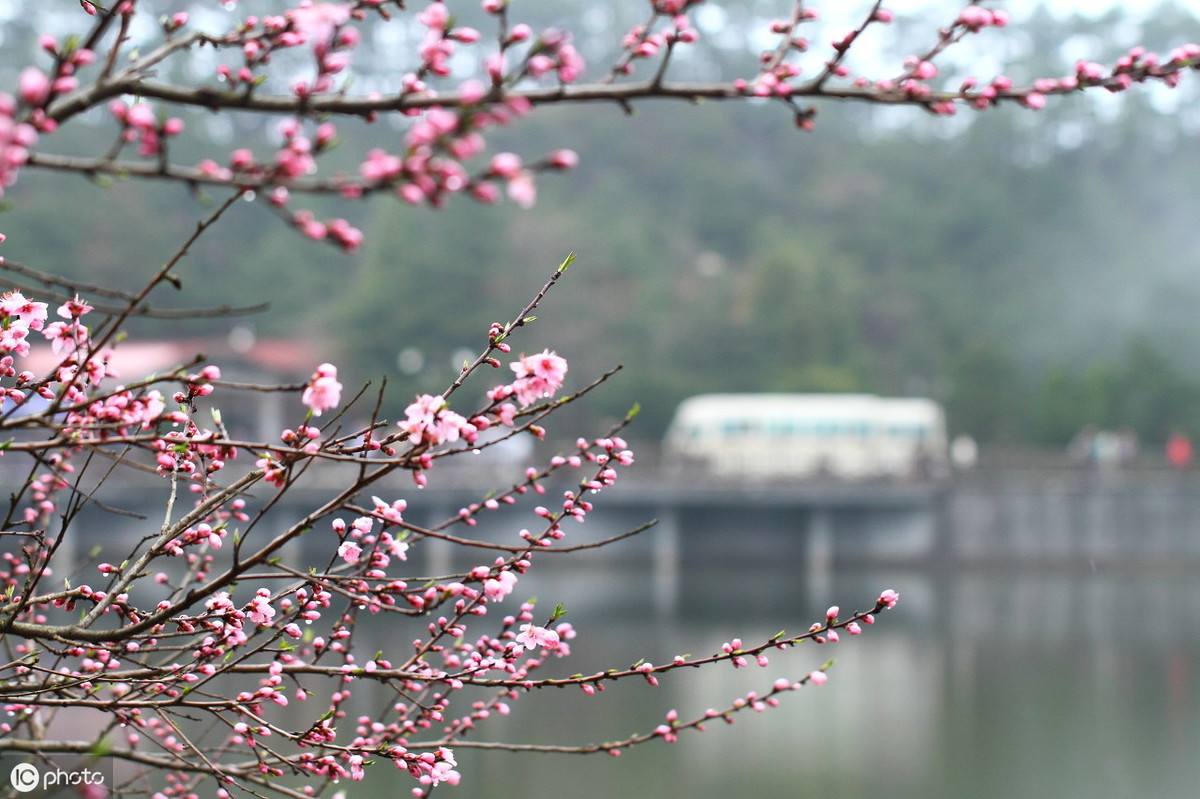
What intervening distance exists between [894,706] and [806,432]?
2223 centimetres

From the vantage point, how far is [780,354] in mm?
43781

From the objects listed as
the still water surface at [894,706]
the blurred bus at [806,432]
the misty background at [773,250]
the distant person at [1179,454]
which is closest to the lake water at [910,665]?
the still water surface at [894,706]

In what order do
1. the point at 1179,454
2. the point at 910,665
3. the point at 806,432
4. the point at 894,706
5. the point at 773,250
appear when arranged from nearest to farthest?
the point at 894,706, the point at 910,665, the point at 1179,454, the point at 806,432, the point at 773,250

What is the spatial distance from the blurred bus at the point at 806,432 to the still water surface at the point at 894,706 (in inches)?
409

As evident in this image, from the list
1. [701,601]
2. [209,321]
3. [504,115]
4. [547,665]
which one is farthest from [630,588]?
[504,115]

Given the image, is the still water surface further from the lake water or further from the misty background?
the misty background

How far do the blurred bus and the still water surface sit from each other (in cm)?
1038

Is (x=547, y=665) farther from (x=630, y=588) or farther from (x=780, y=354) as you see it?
(x=780, y=354)

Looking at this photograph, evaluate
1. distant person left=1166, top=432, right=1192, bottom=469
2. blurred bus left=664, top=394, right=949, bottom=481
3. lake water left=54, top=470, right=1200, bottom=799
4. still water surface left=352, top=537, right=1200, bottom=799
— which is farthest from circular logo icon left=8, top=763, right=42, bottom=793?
distant person left=1166, top=432, right=1192, bottom=469

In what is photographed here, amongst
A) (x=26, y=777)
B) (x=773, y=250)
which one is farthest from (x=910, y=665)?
(x=773, y=250)

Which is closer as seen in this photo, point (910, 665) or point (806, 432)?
point (910, 665)

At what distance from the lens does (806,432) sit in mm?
39375

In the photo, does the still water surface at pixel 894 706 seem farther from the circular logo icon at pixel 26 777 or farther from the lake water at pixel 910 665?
the circular logo icon at pixel 26 777

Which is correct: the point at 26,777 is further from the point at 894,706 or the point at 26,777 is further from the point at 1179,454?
the point at 1179,454
